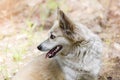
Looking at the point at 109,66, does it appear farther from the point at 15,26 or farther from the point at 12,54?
the point at 15,26

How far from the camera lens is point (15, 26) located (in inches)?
339

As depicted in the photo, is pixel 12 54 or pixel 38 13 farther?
pixel 38 13

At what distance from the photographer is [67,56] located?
5895 mm

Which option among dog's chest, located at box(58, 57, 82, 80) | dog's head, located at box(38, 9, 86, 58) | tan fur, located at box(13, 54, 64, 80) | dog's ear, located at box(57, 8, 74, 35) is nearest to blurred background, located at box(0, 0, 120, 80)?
tan fur, located at box(13, 54, 64, 80)

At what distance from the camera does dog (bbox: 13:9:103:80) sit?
571cm

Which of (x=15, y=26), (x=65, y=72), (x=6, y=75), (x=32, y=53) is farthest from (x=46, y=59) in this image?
(x=15, y=26)

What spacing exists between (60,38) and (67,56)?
300 millimetres

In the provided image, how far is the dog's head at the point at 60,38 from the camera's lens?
5664mm

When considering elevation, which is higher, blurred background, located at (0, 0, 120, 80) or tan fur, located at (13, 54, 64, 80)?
tan fur, located at (13, 54, 64, 80)

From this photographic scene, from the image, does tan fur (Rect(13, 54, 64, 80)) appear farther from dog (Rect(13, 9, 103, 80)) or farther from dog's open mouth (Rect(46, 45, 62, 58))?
dog's open mouth (Rect(46, 45, 62, 58))

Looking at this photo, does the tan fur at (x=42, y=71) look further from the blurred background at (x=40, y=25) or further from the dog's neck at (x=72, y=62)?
the blurred background at (x=40, y=25)

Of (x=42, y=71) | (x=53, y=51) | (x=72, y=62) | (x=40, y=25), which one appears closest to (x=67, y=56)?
(x=72, y=62)

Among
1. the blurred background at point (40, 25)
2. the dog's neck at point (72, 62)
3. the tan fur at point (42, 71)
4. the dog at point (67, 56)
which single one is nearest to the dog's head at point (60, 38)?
the dog at point (67, 56)

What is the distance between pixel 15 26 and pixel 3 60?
4.93 ft
